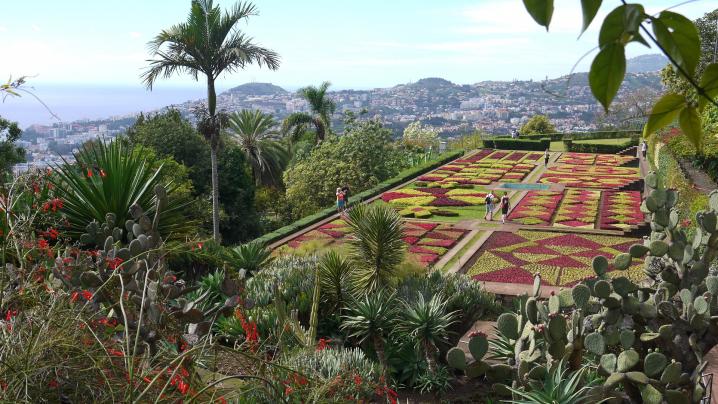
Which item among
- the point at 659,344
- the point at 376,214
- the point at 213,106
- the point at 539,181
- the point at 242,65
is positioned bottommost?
the point at 539,181

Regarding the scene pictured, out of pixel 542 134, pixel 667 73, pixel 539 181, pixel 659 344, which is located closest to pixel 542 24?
pixel 659 344

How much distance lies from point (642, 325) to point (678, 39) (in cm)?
615

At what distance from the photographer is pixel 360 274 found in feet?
32.1

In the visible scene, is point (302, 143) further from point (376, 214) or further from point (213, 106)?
point (376, 214)

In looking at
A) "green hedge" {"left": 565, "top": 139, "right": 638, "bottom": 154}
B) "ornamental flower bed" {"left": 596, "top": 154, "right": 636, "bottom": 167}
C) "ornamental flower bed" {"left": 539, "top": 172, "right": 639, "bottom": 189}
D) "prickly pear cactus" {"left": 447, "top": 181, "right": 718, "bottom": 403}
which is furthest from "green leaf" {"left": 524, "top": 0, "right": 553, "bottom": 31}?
"green hedge" {"left": 565, "top": 139, "right": 638, "bottom": 154}

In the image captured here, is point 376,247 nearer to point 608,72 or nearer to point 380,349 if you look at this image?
point 380,349

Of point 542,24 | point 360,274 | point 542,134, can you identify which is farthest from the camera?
point 542,134

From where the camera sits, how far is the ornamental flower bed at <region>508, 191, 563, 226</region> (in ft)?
66.8

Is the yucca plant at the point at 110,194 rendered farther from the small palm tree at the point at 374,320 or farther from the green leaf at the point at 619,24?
the green leaf at the point at 619,24

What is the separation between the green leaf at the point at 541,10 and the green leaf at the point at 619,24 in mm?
65

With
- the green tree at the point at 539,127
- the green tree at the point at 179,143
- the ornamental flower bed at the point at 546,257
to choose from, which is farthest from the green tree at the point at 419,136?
the ornamental flower bed at the point at 546,257

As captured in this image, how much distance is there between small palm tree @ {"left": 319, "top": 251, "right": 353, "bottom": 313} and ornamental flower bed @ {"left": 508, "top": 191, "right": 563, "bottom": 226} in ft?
40.5

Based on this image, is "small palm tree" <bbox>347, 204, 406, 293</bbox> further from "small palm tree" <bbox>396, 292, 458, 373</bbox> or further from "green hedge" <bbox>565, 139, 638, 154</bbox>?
"green hedge" <bbox>565, 139, 638, 154</bbox>

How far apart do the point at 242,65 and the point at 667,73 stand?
25.9m
